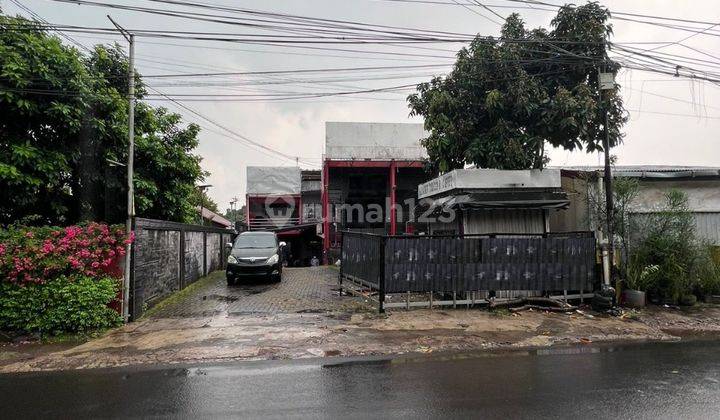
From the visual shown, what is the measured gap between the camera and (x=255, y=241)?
14352mm

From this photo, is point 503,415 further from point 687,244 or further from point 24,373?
point 687,244

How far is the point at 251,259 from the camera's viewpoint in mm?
13258

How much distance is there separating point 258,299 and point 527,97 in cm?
875

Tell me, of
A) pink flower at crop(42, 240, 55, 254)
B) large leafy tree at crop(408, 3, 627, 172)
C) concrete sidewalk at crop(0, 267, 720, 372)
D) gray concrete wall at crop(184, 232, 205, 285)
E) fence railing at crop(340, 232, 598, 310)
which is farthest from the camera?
gray concrete wall at crop(184, 232, 205, 285)

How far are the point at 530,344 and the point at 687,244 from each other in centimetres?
552

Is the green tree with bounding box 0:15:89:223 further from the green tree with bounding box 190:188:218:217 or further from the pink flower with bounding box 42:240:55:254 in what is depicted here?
the green tree with bounding box 190:188:218:217

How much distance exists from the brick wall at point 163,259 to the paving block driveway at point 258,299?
18.3 inches

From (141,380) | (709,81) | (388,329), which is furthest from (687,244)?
(141,380)

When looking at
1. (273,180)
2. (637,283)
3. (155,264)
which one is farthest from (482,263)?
(273,180)

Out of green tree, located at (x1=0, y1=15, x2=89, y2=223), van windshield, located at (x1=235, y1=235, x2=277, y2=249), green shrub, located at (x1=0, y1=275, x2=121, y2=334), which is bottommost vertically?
green shrub, located at (x1=0, y1=275, x2=121, y2=334)

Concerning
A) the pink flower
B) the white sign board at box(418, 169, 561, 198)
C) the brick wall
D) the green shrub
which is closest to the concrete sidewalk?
the brick wall

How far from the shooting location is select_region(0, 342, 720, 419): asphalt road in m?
4.03

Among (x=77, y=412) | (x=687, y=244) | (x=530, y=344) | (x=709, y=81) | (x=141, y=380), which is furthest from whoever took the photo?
(x=709, y=81)

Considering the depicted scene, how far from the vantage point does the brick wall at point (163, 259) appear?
8.46 m
